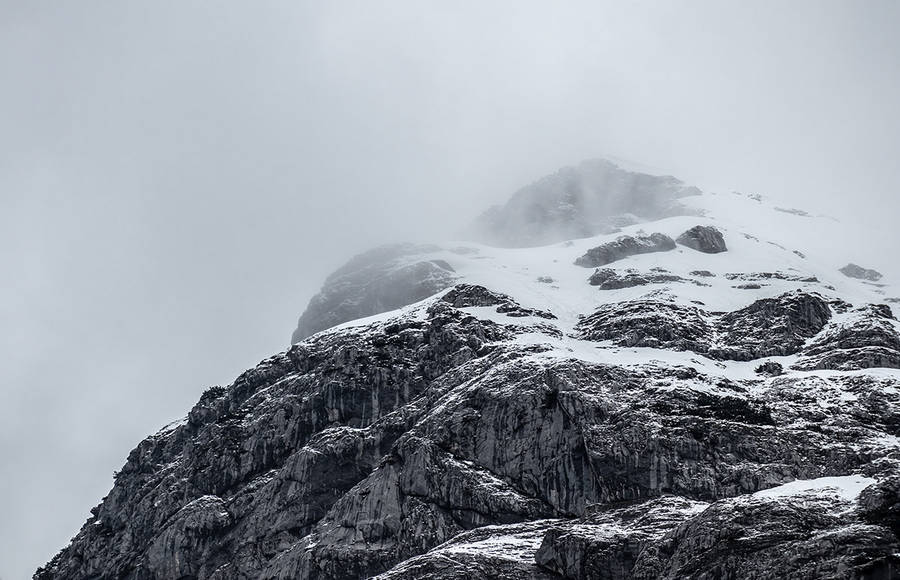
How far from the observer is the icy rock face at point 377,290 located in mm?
177125

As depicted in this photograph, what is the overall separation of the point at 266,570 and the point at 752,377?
5963 centimetres

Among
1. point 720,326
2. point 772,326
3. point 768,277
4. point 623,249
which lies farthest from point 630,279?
point 772,326

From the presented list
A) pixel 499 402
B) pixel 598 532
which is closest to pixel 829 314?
pixel 499 402

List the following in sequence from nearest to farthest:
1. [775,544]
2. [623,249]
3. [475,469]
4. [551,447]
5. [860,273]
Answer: [775,544] → [551,447] → [475,469] → [623,249] → [860,273]

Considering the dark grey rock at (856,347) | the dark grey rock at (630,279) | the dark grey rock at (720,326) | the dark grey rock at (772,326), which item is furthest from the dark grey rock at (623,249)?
the dark grey rock at (856,347)

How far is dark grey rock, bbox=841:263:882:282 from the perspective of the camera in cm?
18075

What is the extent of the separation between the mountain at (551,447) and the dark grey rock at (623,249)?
12.3 meters

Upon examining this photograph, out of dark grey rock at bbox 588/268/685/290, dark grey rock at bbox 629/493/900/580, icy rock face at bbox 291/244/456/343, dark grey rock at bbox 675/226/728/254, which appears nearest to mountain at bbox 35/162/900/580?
dark grey rock at bbox 629/493/900/580

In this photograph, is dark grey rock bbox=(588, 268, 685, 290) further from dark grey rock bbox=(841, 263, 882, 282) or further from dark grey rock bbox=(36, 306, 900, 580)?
dark grey rock bbox=(841, 263, 882, 282)

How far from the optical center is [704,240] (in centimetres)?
17575

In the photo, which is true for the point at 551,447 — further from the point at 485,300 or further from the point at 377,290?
the point at 377,290

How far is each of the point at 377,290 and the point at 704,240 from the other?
5938 centimetres

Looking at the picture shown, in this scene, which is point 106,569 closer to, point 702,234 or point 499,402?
point 499,402

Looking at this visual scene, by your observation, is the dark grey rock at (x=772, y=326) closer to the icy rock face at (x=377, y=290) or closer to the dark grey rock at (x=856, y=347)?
the dark grey rock at (x=856, y=347)
